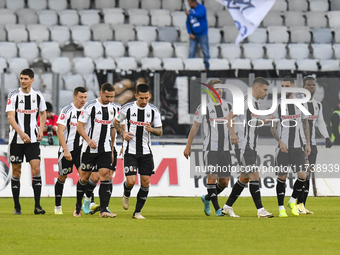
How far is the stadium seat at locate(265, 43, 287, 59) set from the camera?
64.4ft

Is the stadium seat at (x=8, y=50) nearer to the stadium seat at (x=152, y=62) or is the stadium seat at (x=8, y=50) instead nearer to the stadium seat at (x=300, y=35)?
the stadium seat at (x=152, y=62)

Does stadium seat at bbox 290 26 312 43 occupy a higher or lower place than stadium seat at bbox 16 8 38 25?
lower

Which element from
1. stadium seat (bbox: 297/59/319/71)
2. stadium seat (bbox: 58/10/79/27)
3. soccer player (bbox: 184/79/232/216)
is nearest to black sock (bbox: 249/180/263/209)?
soccer player (bbox: 184/79/232/216)

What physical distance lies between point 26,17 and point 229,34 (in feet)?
22.6

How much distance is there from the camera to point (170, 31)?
2012cm

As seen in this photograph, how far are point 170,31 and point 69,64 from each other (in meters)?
4.02

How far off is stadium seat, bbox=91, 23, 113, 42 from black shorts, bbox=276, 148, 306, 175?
455 inches

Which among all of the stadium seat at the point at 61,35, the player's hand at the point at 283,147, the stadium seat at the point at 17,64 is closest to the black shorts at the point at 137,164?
the player's hand at the point at 283,147

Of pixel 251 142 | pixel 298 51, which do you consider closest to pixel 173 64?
pixel 298 51

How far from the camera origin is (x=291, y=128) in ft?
31.0

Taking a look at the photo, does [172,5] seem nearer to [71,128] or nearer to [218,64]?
[218,64]

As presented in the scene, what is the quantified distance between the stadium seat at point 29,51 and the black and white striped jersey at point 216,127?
10.4 m

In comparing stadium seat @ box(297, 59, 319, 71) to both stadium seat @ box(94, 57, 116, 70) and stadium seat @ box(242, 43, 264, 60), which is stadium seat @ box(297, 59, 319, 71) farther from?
stadium seat @ box(94, 57, 116, 70)

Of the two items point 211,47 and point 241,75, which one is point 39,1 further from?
point 241,75
